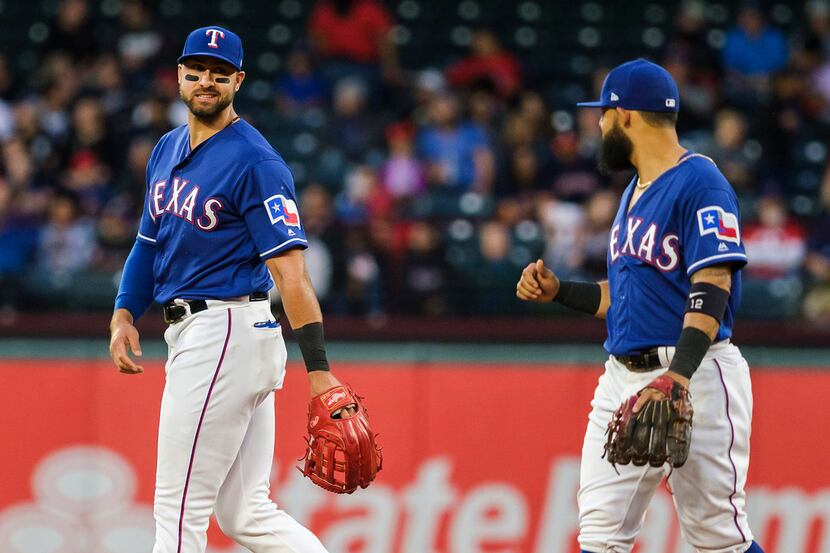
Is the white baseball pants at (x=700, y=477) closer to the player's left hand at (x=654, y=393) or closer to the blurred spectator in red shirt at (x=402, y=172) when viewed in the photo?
the player's left hand at (x=654, y=393)

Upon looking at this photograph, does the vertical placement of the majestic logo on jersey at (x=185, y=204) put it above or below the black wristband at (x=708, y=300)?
above

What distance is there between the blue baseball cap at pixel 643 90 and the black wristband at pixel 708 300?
60 centimetres

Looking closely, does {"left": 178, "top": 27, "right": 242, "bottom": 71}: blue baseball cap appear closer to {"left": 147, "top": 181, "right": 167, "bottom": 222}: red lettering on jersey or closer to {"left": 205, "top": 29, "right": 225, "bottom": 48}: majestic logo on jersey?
{"left": 205, "top": 29, "right": 225, "bottom": 48}: majestic logo on jersey

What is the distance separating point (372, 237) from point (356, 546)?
2.21 meters

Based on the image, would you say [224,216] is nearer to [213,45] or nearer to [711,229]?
[213,45]

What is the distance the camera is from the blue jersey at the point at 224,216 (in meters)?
3.98

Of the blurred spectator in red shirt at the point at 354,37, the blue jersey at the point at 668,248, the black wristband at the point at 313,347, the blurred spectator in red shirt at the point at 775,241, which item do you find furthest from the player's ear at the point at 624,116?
the blurred spectator in red shirt at the point at 354,37

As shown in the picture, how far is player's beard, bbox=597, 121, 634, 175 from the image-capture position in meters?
4.16

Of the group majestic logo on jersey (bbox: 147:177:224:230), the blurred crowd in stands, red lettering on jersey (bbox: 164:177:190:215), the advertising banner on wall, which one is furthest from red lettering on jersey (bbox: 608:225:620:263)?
the blurred crowd in stands

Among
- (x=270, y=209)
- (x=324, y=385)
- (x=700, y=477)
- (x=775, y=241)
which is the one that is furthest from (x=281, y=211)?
(x=775, y=241)

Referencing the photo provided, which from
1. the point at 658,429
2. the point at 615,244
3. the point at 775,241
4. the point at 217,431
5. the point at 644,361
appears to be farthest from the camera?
the point at 775,241

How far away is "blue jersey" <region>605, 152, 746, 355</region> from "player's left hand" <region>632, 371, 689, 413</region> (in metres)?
0.31

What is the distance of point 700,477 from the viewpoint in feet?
13.2

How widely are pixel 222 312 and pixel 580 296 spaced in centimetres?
126
